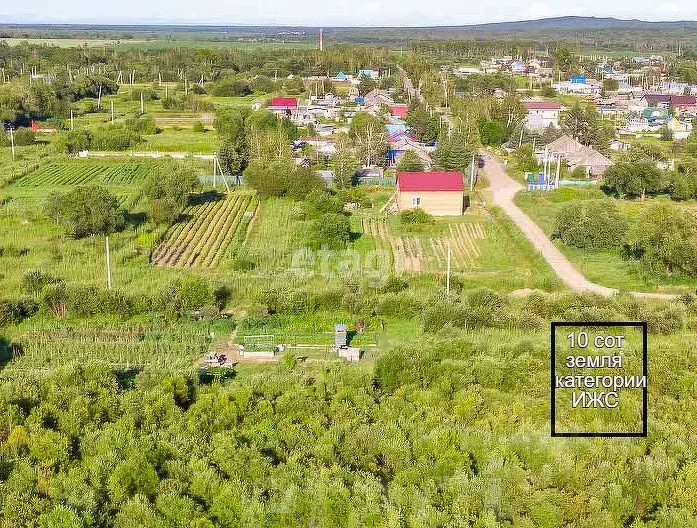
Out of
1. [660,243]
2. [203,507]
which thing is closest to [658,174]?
[660,243]

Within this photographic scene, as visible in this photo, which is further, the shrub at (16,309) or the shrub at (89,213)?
A: the shrub at (89,213)

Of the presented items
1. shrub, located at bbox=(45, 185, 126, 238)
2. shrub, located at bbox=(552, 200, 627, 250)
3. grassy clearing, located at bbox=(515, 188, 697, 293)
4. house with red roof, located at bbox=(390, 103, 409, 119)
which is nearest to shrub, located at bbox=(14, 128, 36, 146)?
shrub, located at bbox=(45, 185, 126, 238)

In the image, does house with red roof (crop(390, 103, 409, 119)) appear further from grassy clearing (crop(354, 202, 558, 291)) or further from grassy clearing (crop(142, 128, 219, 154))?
grassy clearing (crop(354, 202, 558, 291))

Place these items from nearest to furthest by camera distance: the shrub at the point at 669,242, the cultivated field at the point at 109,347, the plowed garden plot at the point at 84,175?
the cultivated field at the point at 109,347 → the shrub at the point at 669,242 → the plowed garden plot at the point at 84,175

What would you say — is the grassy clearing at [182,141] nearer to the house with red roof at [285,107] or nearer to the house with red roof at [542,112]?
the house with red roof at [285,107]

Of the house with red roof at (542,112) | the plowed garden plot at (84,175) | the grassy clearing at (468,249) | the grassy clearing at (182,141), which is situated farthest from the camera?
the house with red roof at (542,112)

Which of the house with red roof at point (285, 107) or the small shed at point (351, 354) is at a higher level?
the house with red roof at point (285, 107)

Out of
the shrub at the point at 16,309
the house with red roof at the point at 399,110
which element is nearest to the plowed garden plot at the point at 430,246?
the shrub at the point at 16,309
